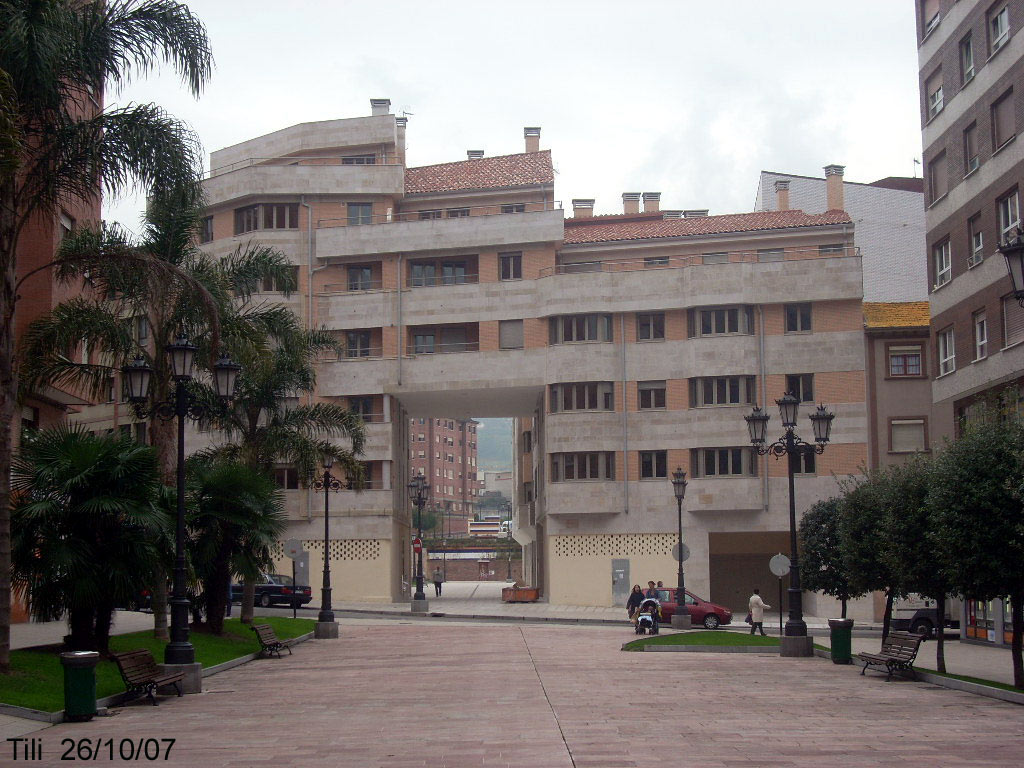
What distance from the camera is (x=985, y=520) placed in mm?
19906

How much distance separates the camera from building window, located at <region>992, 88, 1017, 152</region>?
32.7 meters

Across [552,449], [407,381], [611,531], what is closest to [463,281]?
[407,381]

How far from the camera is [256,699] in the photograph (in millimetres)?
18688

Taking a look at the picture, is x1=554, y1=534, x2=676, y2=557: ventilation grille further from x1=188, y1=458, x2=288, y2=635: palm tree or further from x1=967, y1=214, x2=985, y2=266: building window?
x1=188, y1=458, x2=288, y2=635: palm tree

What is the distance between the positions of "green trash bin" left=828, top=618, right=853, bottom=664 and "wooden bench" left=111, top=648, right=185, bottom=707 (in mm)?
13394

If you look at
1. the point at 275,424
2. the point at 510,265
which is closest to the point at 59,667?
the point at 275,424

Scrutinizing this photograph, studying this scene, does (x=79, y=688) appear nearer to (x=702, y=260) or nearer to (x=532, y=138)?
(x=702, y=260)

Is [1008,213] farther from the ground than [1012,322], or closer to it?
farther from the ground

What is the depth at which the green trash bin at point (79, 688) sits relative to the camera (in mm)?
15562

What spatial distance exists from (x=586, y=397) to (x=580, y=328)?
335 cm

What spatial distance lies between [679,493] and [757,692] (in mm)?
22405

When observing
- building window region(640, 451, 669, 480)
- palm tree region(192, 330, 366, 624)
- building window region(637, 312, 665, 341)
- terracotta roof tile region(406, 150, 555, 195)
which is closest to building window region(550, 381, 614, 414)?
building window region(640, 451, 669, 480)

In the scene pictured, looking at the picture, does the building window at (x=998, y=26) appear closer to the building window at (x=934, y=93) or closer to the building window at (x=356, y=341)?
the building window at (x=934, y=93)

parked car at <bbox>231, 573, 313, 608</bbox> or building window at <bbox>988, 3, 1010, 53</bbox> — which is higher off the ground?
building window at <bbox>988, 3, 1010, 53</bbox>
